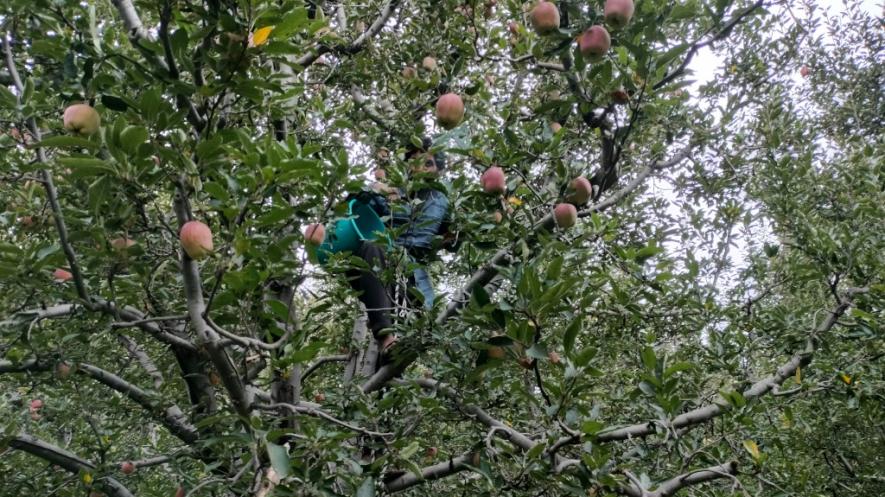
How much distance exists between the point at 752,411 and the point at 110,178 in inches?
81.4

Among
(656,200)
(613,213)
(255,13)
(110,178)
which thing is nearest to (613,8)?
(255,13)

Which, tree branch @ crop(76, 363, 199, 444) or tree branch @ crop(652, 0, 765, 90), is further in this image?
tree branch @ crop(76, 363, 199, 444)

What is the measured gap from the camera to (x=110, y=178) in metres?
1.60

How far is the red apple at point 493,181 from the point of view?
2.37 m

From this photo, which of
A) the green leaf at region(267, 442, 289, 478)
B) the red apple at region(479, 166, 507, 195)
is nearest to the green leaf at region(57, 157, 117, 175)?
the green leaf at region(267, 442, 289, 478)

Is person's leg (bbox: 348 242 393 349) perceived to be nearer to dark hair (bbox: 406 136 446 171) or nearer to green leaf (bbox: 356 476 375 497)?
dark hair (bbox: 406 136 446 171)

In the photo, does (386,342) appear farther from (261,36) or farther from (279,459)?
(261,36)

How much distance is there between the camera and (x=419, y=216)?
2588mm

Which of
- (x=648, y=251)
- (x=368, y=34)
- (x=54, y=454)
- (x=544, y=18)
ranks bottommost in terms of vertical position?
(x=54, y=454)

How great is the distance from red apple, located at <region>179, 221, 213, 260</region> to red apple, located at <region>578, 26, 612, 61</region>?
3.66ft

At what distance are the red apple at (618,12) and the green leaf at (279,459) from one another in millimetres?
1387

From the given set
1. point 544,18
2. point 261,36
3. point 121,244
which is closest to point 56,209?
point 121,244

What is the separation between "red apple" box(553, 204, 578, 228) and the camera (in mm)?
2314

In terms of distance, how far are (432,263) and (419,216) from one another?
44 cm
